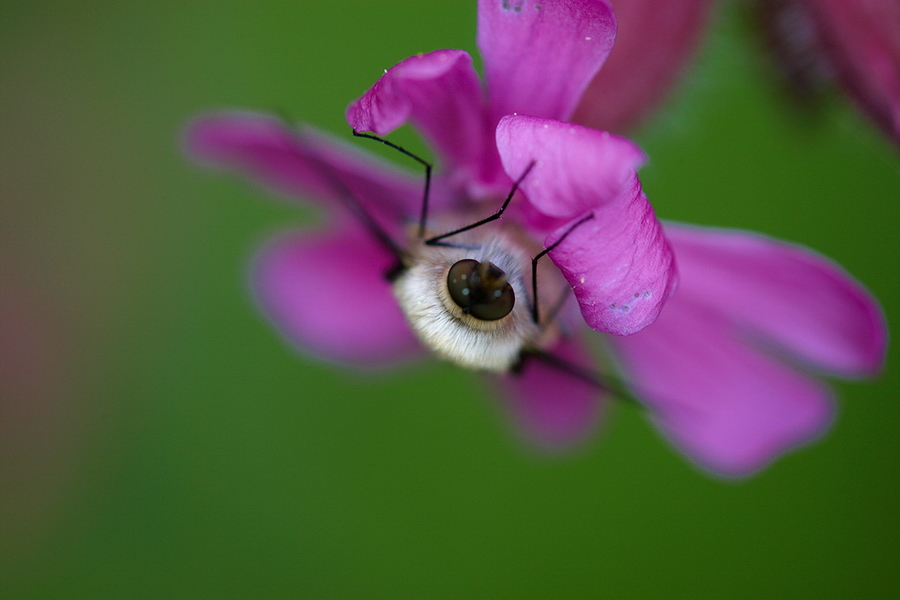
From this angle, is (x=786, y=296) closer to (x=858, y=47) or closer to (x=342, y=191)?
(x=858, y=47)

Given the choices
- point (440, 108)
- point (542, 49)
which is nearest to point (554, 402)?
point (440, 108)

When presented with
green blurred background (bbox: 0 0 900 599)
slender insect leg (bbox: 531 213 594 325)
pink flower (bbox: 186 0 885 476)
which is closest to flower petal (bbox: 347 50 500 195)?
pink flower (bbox: 186 0 885 476)

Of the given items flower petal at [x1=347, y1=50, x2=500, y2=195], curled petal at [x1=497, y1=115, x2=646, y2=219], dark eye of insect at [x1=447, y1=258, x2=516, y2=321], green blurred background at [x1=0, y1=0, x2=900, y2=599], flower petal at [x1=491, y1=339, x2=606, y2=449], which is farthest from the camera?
green blurred background at [x1=0, y1=0, x2=900, y2=599]

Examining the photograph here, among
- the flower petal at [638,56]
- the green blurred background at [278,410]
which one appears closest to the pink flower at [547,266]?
the flower petal at [638,56]

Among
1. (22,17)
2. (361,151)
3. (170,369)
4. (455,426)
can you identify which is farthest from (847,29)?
(22,17)

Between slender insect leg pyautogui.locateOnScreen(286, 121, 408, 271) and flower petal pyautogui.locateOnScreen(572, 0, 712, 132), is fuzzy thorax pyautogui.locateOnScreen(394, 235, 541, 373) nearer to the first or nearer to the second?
slender insect leg pyautogui.locateOnScreen(286, 121, 408, 271)

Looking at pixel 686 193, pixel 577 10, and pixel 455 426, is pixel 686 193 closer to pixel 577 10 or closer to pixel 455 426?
pixel 455 426
